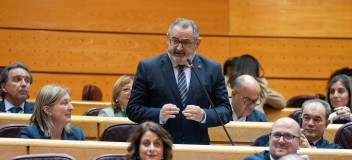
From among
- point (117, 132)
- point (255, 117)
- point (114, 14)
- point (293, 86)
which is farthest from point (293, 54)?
point (117, 132)

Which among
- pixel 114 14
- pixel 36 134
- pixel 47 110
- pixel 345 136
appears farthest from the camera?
pixel 114 14

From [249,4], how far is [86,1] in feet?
5.30

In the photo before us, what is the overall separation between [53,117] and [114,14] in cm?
268

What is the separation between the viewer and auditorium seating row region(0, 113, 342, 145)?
3165 millimetres

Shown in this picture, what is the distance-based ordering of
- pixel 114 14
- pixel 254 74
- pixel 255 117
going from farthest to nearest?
pixel 114 14 → pixel 254 74 → pixel 255 117

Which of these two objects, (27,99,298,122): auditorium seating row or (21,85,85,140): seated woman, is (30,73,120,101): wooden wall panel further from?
(21,85,85,140): seated woman

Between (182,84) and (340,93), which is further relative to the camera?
(340,93)

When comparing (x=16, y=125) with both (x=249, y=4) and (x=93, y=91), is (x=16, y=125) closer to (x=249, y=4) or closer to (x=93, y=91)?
(x=93, y=91)

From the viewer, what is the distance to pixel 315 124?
10.2 ft

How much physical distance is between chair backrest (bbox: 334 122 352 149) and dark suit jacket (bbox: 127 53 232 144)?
87cm

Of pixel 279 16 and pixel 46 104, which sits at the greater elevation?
pixel 279 16

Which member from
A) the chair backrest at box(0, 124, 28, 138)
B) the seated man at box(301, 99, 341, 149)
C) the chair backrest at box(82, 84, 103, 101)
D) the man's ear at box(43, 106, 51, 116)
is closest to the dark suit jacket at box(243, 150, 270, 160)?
the seated man at box(301, 99, 341, 149)

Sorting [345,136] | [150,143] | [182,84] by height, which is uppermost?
[182,84]

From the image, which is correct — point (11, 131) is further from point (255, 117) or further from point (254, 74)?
point (254, 74)
